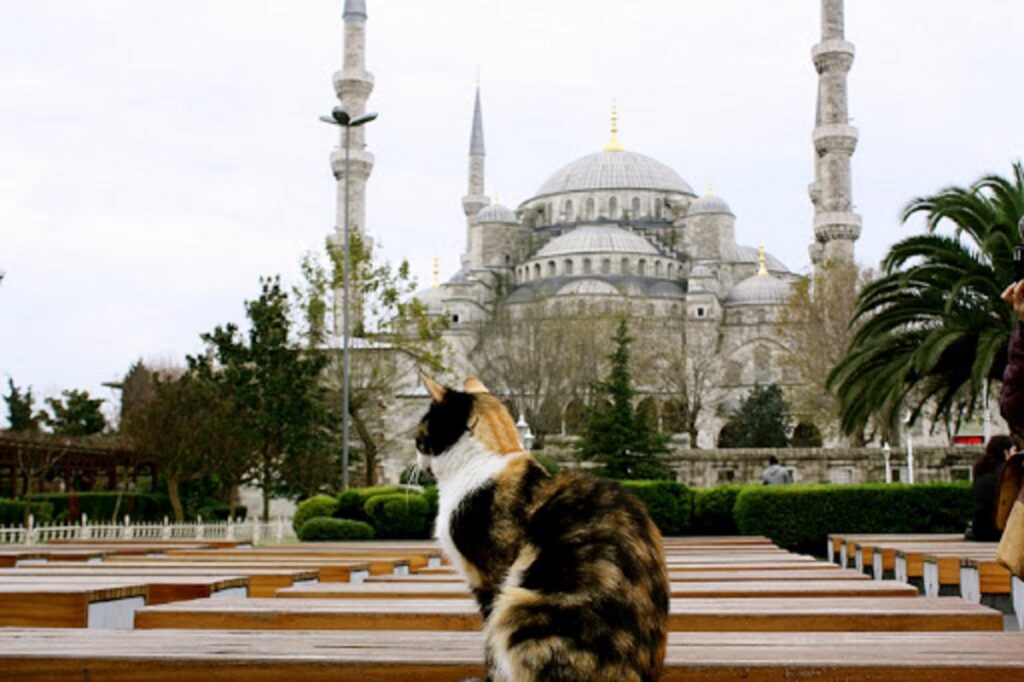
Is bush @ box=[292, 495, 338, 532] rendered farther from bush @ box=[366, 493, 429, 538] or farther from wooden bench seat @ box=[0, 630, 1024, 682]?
wooden bench seat @ box=[0, 630, 1024, 682]

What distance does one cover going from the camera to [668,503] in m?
17.4

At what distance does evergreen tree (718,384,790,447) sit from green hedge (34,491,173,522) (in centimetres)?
2634

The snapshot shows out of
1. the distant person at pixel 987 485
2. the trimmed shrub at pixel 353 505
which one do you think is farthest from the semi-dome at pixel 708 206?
the distant person at pixel 987 485

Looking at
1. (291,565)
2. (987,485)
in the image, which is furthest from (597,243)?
(291,565)

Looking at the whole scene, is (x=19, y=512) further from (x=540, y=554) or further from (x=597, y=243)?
(x=597, y=243)

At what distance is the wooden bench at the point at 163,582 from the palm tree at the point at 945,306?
10.5m

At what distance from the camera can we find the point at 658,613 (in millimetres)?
2314

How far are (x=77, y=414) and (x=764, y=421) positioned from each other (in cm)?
2739

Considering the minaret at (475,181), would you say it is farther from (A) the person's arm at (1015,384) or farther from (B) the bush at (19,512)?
(A) the person's arm at (1015,384)

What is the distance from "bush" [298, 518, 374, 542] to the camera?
17109 mm

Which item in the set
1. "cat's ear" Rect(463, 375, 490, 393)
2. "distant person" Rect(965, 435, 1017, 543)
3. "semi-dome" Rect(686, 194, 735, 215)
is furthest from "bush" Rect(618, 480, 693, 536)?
"semi-dome" Rect(686, 194, 735, 215)

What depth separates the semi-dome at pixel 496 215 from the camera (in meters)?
69.9

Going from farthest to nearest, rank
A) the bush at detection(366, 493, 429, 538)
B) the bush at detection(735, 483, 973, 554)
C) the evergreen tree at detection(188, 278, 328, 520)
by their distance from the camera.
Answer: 1. the evergreen tree at detection(188, 278, 328, 520)
2. the bush at detection(366, 493, 429, 538)
3. the bush at detection(735, 483, 973, 554)

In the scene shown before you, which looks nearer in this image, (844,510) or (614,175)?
(844,510)
